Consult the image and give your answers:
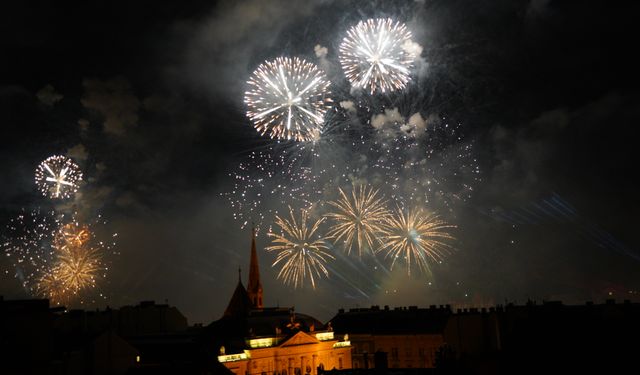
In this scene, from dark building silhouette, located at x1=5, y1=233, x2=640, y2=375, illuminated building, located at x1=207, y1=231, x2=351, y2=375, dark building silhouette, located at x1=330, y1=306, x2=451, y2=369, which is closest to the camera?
dark building silhouette, located at x1=5, y1=233, x2=640, y2=375

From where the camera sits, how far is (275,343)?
7831 cm

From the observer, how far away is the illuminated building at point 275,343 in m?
73.4

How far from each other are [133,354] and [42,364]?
1737 cm

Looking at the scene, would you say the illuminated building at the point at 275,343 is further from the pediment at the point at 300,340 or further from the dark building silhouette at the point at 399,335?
the dark building silhouette at the point at 399,335

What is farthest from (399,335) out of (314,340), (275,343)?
(275,343)

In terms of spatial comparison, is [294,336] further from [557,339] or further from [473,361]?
[557,339]

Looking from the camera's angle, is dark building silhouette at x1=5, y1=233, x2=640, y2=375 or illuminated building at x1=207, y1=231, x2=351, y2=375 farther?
illuminated building at x1=207, y1=231, x2=351, y2=375

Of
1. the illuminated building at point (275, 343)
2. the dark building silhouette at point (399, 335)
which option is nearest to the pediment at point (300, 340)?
the illuminated building at point (275, 343)

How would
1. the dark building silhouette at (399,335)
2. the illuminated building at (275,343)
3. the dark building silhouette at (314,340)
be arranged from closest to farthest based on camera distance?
the dark building silhouette at (314,340)
the illuminated building at (275,343)
the dark building silhouette at (399,335)

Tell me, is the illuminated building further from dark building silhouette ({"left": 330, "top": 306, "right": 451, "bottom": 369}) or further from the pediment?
dark building silhouette ({"left": 330, "top": 306, "right": 451, "bottom": 369})

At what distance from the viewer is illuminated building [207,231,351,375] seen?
73.4 metres

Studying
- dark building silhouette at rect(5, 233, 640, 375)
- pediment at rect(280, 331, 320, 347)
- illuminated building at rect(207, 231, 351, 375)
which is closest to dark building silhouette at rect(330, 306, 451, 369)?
dark building silhouette at rect(5, 233, 640, 375)

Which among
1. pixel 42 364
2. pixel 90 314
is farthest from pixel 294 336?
Answer: pixel 42 364

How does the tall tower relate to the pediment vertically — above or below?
above
